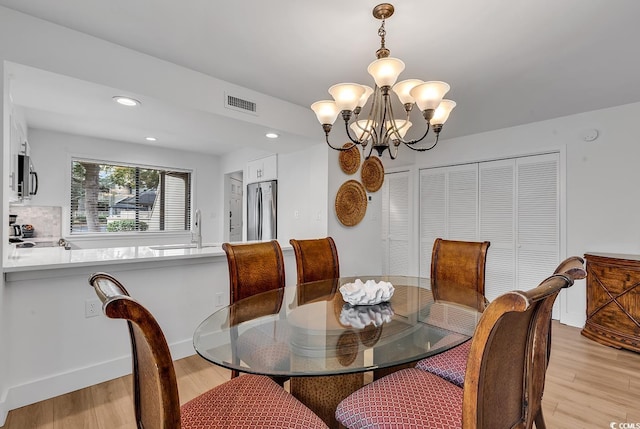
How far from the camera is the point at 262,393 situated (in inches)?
47.0

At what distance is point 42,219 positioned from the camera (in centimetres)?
423

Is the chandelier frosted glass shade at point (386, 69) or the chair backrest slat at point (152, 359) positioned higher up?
the chandelier frosted glass shade at point (386, 69)

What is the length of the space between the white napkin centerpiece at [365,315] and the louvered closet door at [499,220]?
2.97 m

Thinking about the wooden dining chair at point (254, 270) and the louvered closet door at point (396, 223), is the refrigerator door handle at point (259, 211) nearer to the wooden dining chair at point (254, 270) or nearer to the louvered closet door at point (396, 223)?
the louvered closet door at point (396, 223)

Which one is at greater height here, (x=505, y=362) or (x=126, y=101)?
(x=126, y=101)

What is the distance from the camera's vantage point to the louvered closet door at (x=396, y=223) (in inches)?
200

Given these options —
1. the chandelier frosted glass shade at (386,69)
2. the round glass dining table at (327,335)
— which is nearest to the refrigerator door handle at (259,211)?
the round glass dining table at (327,335)

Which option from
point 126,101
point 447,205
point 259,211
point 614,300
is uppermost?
point 126,101

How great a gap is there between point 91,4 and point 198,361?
2529mm

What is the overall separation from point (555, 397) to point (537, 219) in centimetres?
232

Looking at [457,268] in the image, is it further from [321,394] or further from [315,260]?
[321,394]

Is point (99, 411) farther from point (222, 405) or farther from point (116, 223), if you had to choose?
point (116, 223)

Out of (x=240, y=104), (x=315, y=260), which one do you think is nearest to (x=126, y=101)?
(x=240, y=104)

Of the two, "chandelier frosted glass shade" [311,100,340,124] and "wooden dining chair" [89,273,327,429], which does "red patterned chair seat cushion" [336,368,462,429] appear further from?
"chandelier frosted glass shade" [311,100,340,124]
